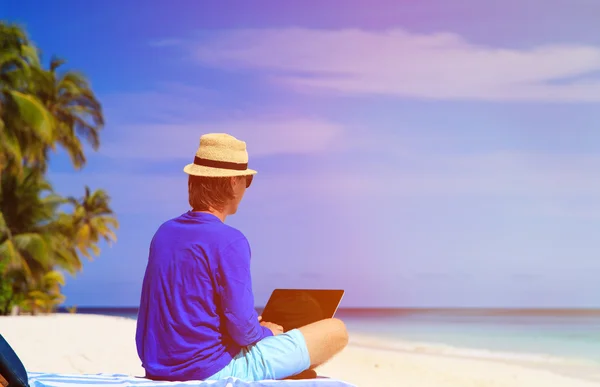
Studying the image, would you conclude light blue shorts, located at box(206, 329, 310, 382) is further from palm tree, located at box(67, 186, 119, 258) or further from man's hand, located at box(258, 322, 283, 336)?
palm tree, located at box(67, 186, 119, 258)

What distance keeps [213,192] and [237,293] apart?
1.16ft

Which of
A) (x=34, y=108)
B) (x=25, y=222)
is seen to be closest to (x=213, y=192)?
(x=34, y=108)

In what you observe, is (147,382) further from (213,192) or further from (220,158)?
(220,158)

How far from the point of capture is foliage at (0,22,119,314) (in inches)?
748

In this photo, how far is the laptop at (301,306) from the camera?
261 centimetres

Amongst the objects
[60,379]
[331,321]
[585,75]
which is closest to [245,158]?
[331,321]

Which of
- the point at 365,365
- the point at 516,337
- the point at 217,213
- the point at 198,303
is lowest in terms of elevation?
the point at 516,337

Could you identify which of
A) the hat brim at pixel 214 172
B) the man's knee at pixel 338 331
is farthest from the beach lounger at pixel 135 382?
the hat brim at pixel 214 172

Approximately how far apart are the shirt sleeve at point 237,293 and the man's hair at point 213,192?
19cm

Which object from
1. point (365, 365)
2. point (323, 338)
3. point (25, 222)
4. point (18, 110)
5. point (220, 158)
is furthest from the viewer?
point (25, 222)

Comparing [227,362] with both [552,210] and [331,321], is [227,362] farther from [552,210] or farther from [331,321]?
[552,210]

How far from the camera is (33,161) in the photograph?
70.7 ft

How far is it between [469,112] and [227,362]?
38.0 metres

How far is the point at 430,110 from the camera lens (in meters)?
39.9
